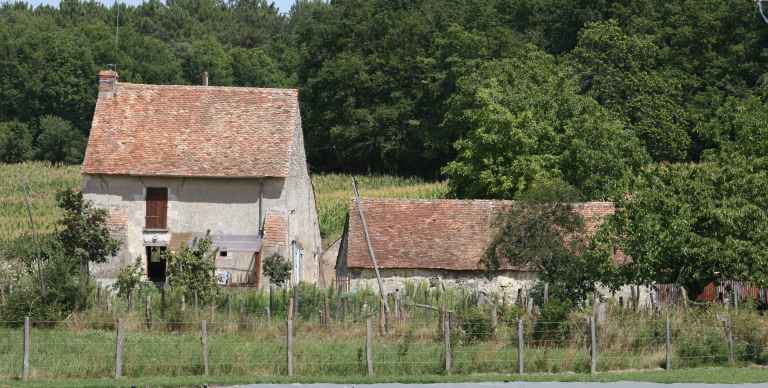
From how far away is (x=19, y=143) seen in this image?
9906 centimetres

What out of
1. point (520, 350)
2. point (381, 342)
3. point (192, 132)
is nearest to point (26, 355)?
point (381, 342)

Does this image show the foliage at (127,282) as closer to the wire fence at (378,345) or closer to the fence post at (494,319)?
the wire fence at (378,345)

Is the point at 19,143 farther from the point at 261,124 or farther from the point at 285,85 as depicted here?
the point at 261,124

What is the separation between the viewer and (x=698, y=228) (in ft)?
114

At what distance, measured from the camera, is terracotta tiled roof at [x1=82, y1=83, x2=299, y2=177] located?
143 feet

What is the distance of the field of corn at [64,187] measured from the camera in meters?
62.5

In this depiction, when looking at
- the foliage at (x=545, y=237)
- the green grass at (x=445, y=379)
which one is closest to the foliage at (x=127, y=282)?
the green grass at (x=445, y=379)

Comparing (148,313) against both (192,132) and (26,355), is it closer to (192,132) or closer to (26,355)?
(26,355)

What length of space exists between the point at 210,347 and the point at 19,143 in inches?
3043

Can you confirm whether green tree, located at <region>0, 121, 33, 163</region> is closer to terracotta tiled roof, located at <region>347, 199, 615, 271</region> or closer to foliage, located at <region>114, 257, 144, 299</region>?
terracotta tiled roof, located at <region>347, 199, 615, 271</region>

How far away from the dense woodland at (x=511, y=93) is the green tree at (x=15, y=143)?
177 millimetres

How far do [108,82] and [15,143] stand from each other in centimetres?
5662

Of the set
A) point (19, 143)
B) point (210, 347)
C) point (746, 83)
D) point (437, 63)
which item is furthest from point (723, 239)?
point (19, 143)

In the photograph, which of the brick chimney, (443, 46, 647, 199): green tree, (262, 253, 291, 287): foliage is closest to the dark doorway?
(262, 253, 291, 287): foliage
